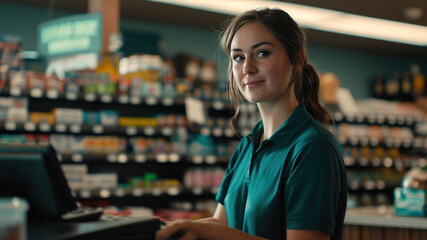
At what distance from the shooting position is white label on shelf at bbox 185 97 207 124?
6.48 meters

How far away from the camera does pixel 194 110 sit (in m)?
6.64

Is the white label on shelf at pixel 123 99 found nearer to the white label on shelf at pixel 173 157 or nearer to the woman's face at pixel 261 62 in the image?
the white label on shelf at pixel 173 157

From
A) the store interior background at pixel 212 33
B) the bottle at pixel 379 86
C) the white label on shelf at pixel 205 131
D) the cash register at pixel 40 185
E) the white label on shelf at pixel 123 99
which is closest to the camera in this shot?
the cash register at pixel 40 185

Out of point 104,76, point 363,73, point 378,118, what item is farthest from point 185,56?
point 363,73

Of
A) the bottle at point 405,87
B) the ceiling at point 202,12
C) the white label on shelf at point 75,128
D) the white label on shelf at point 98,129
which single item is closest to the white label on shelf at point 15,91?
the white label on shelf at point 75,128

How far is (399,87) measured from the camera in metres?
11.3

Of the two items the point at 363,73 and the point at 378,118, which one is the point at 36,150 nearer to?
the point at 378,118

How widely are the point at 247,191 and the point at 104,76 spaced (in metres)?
4.87

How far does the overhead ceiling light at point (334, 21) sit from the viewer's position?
25.2 ft

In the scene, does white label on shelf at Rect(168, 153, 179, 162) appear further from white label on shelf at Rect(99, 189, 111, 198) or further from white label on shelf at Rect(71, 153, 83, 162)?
white label on shelf at Rect(71, 153, 83, 162)

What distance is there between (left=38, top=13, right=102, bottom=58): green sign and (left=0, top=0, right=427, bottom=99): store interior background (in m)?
1.61

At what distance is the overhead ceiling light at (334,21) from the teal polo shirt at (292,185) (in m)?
5.48

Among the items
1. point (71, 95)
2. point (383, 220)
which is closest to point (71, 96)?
point (71, 95)

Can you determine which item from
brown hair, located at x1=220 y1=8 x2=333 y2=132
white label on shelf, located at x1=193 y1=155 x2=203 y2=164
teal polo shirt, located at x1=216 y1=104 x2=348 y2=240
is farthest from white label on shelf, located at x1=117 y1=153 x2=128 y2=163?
teal polo shirt, located at x1=216 y1=104 x2=348 y2=240
